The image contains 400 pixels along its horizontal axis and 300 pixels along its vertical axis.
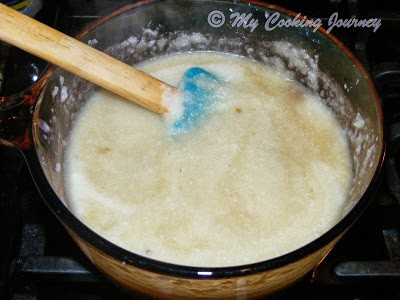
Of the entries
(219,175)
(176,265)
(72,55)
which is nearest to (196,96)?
(219,175)

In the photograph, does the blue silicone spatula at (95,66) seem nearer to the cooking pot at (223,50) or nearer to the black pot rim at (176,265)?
the cooking pot at (223,50)

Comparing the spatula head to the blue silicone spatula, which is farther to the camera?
the spatula head

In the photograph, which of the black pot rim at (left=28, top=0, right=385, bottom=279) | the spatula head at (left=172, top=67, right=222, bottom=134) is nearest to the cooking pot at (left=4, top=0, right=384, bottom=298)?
the black pot rim at (left=28, top=0, right=385, bottom=279)

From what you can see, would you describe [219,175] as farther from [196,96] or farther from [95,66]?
[95,66]

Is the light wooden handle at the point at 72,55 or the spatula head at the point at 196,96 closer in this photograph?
the light wooden handle at the point at 72,55

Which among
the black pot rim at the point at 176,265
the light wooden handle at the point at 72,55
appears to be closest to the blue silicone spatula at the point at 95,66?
the light wooden handle at the point at 72,55

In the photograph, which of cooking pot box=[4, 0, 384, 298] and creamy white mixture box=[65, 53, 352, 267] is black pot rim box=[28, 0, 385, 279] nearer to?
cooking pot box=[4, 0, 384, 298]
